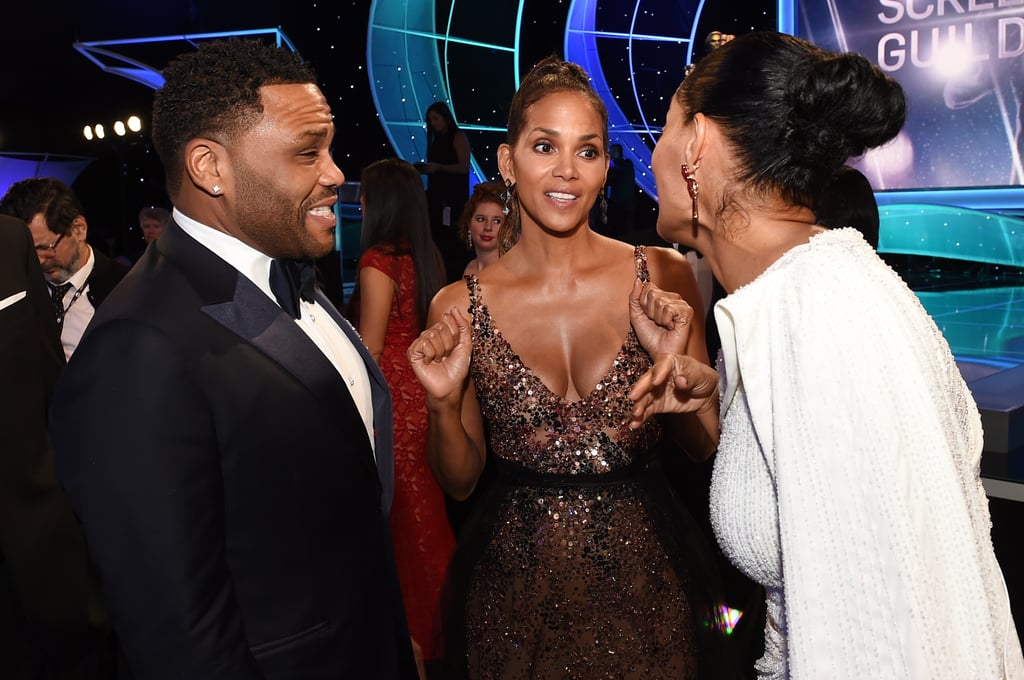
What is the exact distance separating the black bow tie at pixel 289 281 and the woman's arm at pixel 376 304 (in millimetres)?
2149

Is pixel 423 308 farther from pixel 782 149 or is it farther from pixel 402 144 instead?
pixel 402 144

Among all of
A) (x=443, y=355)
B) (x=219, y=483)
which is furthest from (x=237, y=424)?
(x=443, y=355)

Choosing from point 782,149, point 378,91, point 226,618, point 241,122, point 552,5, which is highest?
point 552,5

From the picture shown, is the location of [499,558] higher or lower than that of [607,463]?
lower

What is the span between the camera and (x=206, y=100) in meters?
1.38

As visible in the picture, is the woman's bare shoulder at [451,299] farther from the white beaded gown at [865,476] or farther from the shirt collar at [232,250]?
the white beaded gown at [865,476]

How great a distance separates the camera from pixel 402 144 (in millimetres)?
8109

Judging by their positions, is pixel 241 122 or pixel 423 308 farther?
pixel 423 308

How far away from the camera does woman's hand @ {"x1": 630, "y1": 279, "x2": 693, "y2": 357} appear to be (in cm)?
170

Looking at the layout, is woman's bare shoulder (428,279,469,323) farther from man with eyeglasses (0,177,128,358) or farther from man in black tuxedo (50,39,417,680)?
man with eyeglasses (0,177,128,358)

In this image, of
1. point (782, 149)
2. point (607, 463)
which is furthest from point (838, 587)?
point (607, 463)

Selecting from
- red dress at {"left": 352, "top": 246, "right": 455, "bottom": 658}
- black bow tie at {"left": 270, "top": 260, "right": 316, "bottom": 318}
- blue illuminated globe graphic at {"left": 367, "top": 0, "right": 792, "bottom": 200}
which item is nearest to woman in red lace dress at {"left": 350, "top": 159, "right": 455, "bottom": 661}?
red dress at {"left": 352, "top": 246, "right": 455, "bottom": 658}

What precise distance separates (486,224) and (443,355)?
3.00 meters

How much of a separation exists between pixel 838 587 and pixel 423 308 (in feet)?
9.60
